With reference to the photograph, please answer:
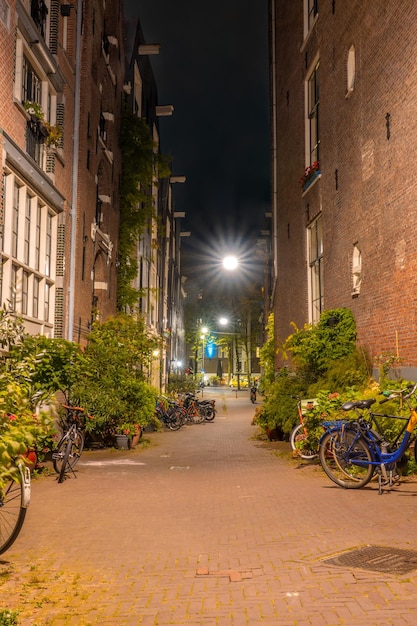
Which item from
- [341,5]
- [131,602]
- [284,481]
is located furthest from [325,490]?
[341,5]

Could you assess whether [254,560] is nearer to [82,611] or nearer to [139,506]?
[82,611]

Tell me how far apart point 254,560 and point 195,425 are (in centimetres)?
1845

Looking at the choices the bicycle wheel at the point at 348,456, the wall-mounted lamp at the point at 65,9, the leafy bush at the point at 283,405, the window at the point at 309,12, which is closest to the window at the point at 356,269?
the leafy bush at the point at 283,405

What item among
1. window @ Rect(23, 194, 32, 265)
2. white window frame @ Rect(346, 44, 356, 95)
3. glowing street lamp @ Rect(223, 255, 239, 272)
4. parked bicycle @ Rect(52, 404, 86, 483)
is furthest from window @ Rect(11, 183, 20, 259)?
white window frame @ Rect(346, 44, 356, 95)

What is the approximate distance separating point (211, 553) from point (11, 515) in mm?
1785

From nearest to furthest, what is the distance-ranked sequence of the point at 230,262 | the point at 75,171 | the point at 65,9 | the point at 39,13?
the point at 39,13
the point at 65,9
the point at 75,171
the point at 230,262

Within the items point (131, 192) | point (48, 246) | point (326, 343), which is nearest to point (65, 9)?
point (48, 246)

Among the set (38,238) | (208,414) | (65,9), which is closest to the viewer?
(38,238)

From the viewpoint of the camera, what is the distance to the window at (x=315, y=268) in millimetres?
17594

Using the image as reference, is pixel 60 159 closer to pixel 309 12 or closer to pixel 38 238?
pixel 38 238

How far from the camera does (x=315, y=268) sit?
1812cm

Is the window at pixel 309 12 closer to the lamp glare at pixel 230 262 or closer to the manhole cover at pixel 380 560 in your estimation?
the lamp glare at pixel 230 262

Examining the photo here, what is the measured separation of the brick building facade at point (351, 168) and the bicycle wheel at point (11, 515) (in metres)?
7.63

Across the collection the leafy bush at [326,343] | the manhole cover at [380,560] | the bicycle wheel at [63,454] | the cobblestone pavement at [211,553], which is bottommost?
the cobblestone pavement at [211,553]
